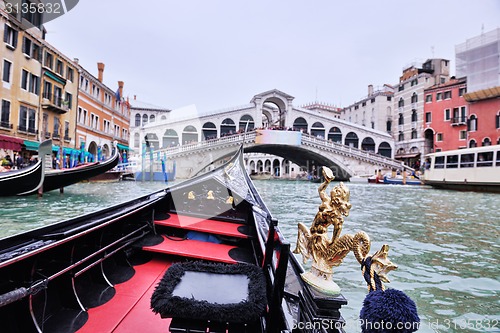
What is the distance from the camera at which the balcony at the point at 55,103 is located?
335 inches

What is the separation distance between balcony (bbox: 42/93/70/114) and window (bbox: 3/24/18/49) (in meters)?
1.59

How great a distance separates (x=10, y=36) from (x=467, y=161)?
12178 mm

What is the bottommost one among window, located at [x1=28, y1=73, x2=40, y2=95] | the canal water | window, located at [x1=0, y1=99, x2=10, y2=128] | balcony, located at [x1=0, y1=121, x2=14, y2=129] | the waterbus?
the canal water

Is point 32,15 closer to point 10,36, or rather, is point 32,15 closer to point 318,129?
point 10,36

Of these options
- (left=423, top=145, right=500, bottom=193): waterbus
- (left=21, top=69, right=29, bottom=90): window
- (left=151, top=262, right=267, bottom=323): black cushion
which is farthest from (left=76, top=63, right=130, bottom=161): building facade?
(left=423, top=145, right=500, bottom=193): waterbus

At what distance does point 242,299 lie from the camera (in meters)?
0.77

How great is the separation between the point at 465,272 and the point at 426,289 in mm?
489

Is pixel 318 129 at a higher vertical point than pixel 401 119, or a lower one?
lower

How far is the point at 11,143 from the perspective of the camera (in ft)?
23.5

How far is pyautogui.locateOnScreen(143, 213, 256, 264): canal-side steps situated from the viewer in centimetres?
148

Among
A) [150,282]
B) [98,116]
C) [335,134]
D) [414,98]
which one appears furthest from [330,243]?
[335,134]

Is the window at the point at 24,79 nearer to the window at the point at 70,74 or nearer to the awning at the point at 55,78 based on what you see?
the awning at the point at 55,78

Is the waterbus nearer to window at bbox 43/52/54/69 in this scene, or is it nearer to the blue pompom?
the blue pompom

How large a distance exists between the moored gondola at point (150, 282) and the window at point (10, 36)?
25.8 ft
